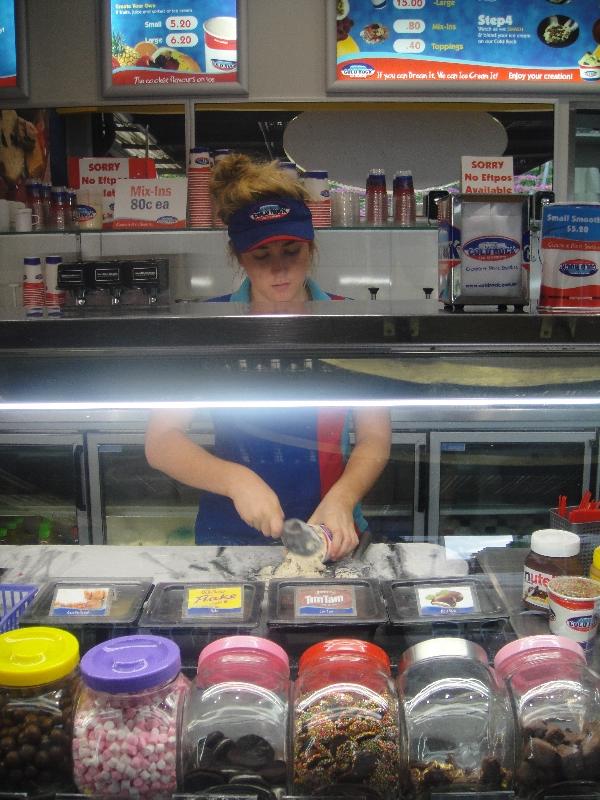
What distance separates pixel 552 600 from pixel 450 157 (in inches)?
115

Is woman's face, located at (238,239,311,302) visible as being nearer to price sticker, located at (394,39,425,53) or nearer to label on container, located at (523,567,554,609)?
label on container, located at (523,567,554,609)

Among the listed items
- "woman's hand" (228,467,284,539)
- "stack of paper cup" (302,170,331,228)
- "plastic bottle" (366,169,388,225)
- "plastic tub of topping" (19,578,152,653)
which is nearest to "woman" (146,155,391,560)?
"woman's hand" (228,467,284,539)

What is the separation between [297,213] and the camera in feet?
5.93

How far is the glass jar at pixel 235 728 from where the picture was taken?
3.21 ft

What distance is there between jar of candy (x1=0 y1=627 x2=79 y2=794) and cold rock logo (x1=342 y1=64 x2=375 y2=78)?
128 inches

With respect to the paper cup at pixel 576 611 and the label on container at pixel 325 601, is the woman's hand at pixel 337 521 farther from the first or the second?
the paper cup at pixel 576 611

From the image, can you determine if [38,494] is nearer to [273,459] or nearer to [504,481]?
[273,459]

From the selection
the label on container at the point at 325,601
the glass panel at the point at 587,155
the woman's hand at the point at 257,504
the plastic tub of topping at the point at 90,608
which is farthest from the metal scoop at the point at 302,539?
the glass panel at the point at 587,155

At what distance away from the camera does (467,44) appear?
3.58 m

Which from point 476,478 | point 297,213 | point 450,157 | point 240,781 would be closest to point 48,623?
point 240,781

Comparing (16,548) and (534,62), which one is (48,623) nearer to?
(16,548)

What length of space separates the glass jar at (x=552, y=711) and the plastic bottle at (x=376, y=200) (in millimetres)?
2586

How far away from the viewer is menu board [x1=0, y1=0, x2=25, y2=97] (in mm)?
3730

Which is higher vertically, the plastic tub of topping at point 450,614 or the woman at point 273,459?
the woman at point 273,459
